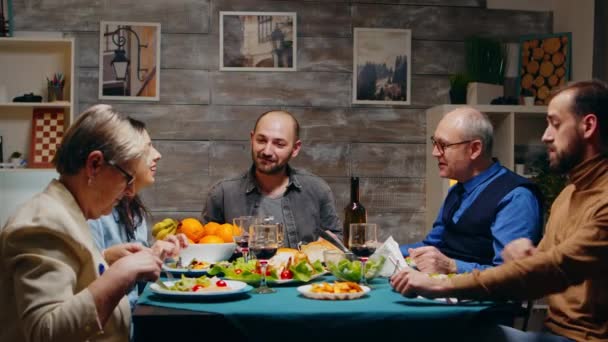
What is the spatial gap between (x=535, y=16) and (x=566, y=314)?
10.3ft

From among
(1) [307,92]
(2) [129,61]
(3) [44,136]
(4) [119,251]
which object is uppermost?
(2) [129,61]

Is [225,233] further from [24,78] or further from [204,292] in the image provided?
[24,78]

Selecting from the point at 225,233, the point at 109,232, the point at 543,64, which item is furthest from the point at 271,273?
the point at 543,64

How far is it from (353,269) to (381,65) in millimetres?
2702

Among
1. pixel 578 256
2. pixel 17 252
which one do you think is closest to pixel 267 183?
pixel 578 256

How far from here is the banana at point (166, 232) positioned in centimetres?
263

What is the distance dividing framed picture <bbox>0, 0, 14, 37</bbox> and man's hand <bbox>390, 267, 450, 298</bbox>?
3.29m

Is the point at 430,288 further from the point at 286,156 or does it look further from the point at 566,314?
the point at 286,156

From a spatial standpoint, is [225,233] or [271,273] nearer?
[271,273]

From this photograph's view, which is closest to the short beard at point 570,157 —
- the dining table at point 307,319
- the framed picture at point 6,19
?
the dining table at point 307,319

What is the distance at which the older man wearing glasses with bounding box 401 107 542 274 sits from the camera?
261cm

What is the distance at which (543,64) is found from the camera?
4613 millimetres

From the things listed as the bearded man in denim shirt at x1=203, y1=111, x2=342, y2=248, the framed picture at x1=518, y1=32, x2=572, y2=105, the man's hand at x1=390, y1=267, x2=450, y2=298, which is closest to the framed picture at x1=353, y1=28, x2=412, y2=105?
the framed picture at x1=518, y1=32, x2=572, y2=105

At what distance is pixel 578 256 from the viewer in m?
1.86
